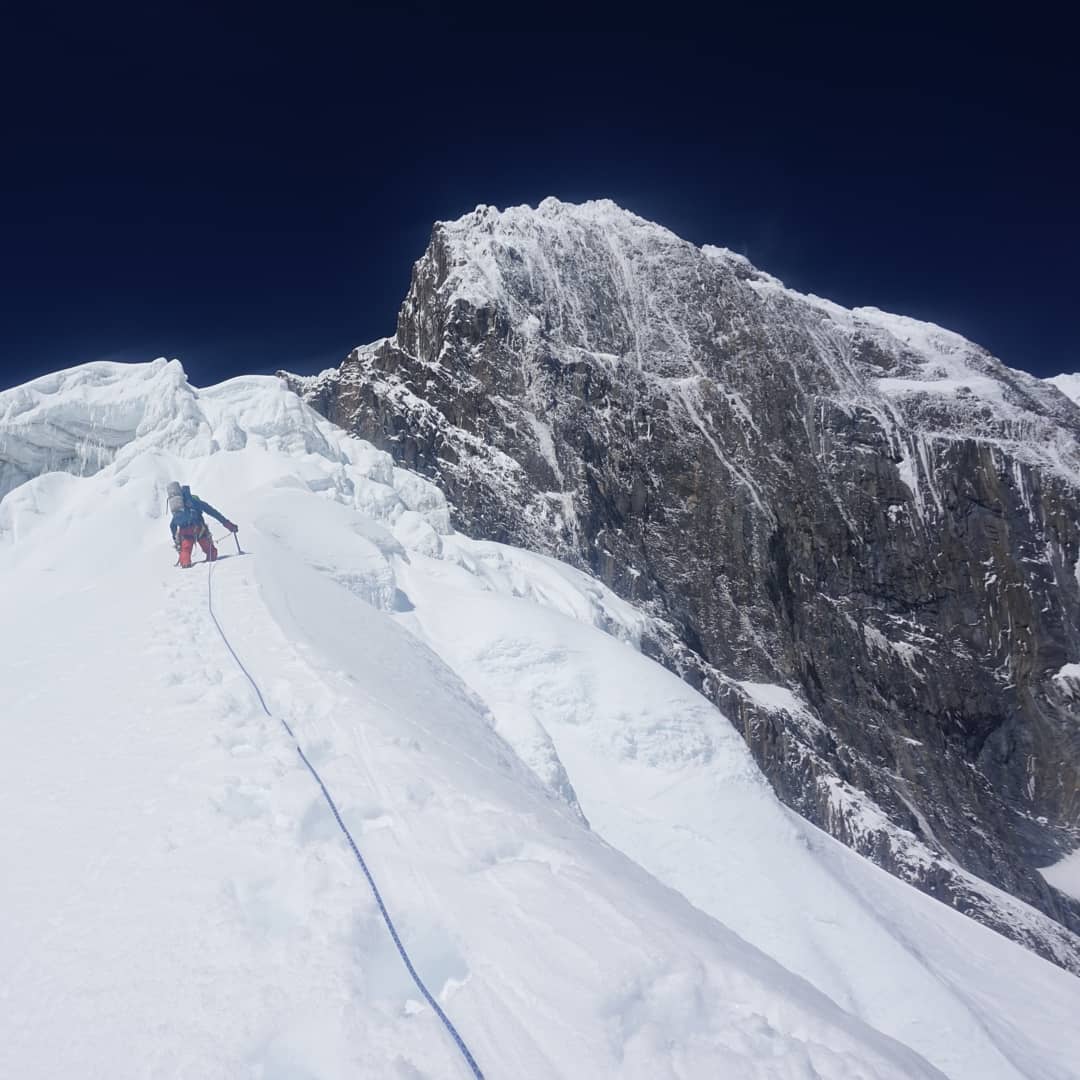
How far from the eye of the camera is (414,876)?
4062 millimetres

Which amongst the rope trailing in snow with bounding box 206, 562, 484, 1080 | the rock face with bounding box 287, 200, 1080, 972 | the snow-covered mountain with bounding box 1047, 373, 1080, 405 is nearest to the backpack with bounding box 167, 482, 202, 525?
the rope trailing in snow with bounding box 206, 562, 484, 1080

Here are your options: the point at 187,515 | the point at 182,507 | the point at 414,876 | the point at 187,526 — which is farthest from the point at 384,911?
the point at 182,507

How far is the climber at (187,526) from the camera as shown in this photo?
13148mm

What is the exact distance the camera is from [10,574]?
20.3 metres

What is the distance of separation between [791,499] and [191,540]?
215 ft

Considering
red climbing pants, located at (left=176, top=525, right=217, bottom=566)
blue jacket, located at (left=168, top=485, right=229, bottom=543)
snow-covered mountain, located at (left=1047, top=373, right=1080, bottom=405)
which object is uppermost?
snow-covered mountain, located at (left=1047, top=373, right=1080, bottom=405)

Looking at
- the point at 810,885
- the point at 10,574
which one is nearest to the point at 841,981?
the point at 810,885

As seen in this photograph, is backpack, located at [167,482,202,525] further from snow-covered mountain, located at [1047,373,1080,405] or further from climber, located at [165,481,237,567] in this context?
snow-covered mountain, located at [1047,373,1080,405]

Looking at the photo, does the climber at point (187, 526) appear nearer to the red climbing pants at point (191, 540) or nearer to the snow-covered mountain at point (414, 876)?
the red climbing pants at point (191, 540)

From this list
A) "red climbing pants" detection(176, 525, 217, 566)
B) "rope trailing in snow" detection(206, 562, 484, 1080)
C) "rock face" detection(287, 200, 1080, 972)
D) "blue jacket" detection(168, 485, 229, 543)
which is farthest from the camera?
"rock face" detection(287, 200, 1080, 972)

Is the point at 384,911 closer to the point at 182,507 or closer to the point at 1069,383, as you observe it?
the point at 182,507

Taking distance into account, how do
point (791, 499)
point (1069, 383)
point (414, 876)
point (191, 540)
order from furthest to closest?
point (1069, 383) < point (791, 499) < point (191, 540) < point (414, 876)

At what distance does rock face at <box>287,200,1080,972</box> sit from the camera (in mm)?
56031

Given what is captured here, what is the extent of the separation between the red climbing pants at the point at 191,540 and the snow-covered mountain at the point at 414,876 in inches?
20.5
